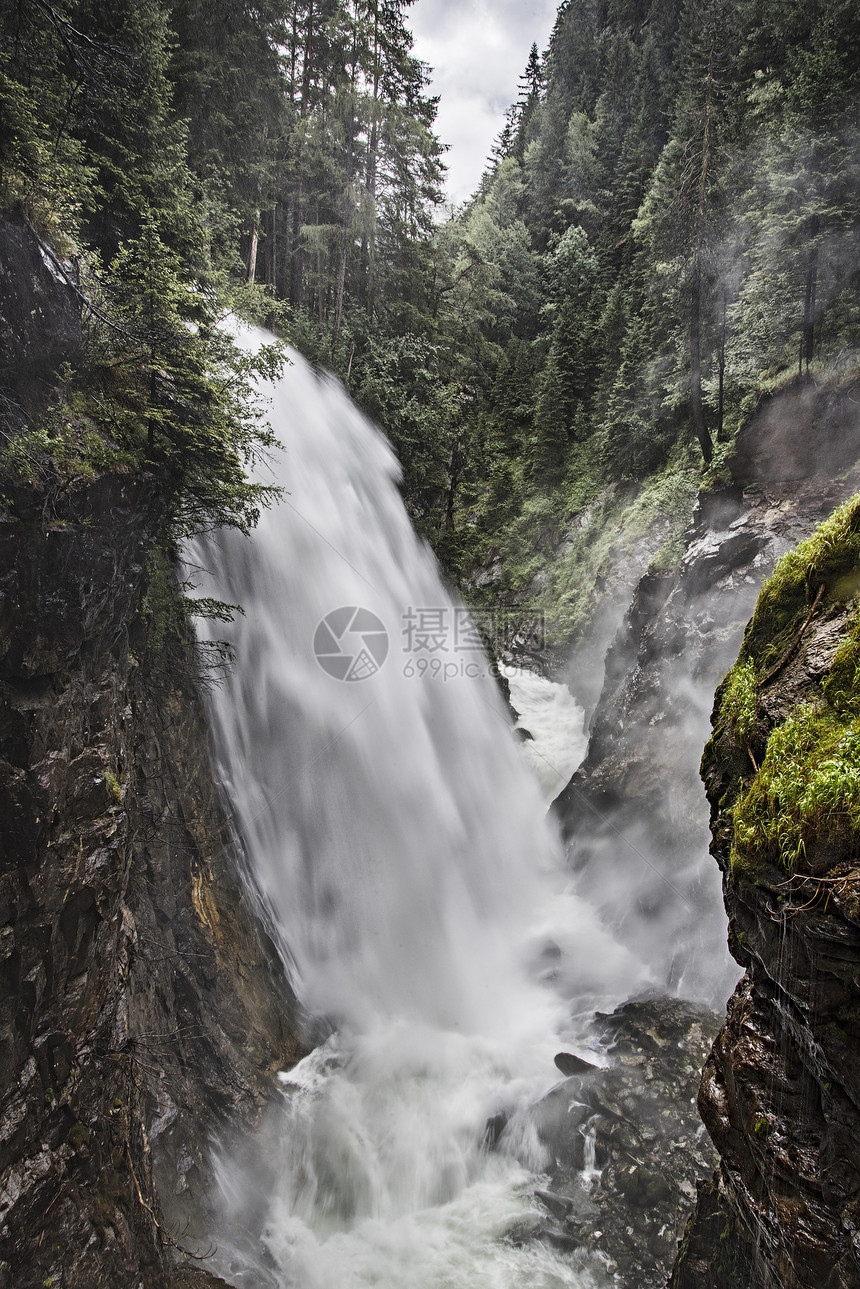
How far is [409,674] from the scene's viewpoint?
1372 cm

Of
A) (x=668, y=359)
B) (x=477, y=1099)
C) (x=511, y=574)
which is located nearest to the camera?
(x=477, y=1099)

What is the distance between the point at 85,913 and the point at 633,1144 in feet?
20.8

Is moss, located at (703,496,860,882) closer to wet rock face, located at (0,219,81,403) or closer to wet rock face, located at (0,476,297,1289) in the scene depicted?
wet rock face, located at (0,476,297,1289)

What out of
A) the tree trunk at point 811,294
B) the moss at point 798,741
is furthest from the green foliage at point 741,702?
the tree trunk at point 811,294

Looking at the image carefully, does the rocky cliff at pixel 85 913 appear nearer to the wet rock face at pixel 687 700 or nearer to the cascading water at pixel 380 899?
the cascading water at pixel 380 899

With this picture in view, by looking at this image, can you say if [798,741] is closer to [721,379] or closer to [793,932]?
[793,932]

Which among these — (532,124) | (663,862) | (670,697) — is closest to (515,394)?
(670,697)

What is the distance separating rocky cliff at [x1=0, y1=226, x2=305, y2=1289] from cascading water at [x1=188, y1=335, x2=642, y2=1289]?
1.40 metres

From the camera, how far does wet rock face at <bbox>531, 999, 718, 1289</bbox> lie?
602 centimetres

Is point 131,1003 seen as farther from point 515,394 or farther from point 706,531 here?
point 515,394

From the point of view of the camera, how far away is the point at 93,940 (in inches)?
215

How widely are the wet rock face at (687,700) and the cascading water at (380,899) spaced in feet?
3.07

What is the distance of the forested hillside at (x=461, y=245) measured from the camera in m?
6.56

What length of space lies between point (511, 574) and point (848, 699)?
14.7 metres
